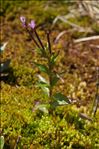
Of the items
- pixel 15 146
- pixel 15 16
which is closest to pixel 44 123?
pixel 15 146

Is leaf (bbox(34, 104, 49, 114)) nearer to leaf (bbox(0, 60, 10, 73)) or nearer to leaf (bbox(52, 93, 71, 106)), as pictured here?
leaf (bbox(52, 93, 71, 106))

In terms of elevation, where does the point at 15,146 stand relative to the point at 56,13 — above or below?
below

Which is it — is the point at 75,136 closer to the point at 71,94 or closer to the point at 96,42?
the point at 71,94

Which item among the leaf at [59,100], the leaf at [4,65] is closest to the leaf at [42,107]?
the leaf at [59,100]

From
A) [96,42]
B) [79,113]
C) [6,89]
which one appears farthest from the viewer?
[96,42]

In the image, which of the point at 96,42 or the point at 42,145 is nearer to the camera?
the point at 42,145

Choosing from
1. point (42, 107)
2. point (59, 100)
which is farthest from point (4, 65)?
point (59, 100)

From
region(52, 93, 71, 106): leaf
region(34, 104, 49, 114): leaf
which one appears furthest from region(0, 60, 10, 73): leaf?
region(52, 93, 71, 106): leaf

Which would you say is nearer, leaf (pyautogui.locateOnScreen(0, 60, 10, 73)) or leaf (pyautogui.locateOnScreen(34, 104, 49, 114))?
leaf (pyautogui.locateOnScreen(34, 104, 49, 114))

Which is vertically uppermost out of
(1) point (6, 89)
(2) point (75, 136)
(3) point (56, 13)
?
(3) point (56, 13)

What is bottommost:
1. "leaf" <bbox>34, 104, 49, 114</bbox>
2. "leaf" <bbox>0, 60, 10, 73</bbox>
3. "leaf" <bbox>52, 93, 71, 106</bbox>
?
"leaf" <bbox>34, 104, 49, 114</bbox>

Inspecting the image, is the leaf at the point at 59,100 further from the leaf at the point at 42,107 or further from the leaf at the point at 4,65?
the leaf at the point at 4,65
